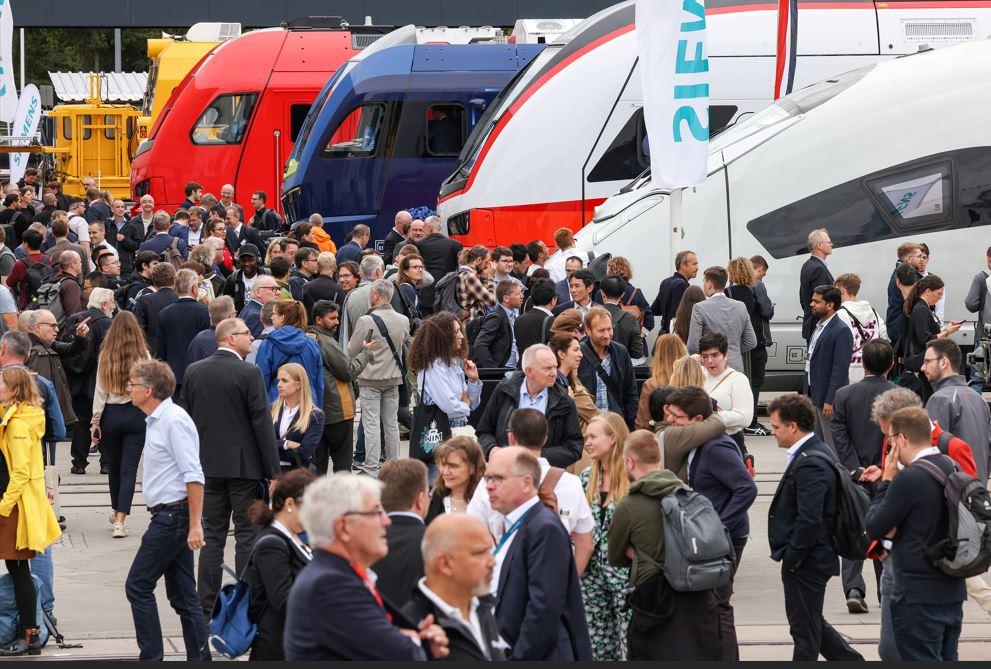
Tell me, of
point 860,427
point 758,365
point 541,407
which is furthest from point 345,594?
point 758,365

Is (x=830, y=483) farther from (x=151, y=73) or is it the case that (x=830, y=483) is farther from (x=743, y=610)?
(x=151, y=73)

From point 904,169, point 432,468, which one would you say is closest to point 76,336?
point 432,468

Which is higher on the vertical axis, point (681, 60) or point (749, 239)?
point (681, 60)

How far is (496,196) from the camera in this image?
18828mm

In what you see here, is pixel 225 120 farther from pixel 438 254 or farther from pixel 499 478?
pixel 499 478

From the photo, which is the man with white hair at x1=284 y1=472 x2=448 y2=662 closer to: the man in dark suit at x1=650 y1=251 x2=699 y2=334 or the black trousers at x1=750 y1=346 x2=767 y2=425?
the man in dark suit at x1=650 y1=251 x2=699 y2=334

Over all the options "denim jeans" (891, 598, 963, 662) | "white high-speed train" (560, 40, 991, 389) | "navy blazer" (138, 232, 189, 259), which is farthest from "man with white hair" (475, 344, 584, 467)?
"navy blazer" (138, 232, 189, 259)

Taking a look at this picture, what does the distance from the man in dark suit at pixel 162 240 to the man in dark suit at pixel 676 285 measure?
6.24 meters

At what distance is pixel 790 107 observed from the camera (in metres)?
15.7

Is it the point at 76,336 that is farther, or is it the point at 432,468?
the point at 76,336

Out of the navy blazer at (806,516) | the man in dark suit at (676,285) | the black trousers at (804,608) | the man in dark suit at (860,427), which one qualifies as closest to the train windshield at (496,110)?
the man in dark suit at (676,285)

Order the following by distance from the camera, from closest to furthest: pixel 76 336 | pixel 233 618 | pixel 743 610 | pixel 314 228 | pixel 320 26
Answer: pixel 233 618 → pixel 743 610 → pixel 76 336 → pixel 314 228 → pixel 320 26

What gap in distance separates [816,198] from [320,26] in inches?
562

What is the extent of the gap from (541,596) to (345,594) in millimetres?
1606
